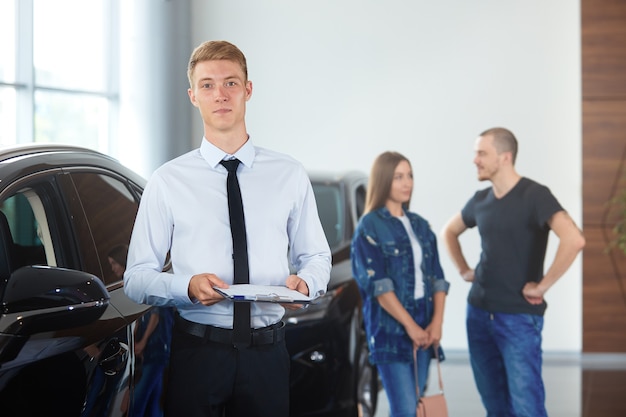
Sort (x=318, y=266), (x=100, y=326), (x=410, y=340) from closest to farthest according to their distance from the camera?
A: (x=100, y=326) → (x=318, y=266) → (x=410, y=340)

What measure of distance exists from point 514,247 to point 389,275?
59 cm

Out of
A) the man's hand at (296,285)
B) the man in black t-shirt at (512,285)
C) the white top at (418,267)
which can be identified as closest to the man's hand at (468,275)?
the man in black t-shirt at (512,285)

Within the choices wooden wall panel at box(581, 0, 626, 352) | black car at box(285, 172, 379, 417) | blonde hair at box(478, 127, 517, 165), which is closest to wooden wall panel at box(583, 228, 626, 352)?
wooden wall panel at box(581, 0, 626, 352)

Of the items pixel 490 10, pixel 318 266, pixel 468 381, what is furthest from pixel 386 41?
pixel 318 266

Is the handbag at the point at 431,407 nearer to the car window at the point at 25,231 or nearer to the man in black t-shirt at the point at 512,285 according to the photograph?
the man in black t-shirt at the point at 512,285

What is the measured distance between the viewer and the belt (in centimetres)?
235

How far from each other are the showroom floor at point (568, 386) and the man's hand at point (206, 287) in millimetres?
3550

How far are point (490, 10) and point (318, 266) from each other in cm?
590

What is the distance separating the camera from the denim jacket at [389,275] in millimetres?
4176

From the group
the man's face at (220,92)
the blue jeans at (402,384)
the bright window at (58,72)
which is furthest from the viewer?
the bright window at (58,72)

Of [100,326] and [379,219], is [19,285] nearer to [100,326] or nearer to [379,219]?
[100,326]

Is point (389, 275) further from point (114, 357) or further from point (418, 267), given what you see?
point (114, 357)

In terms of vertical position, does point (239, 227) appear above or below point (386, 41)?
below

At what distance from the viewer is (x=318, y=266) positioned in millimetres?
2510
